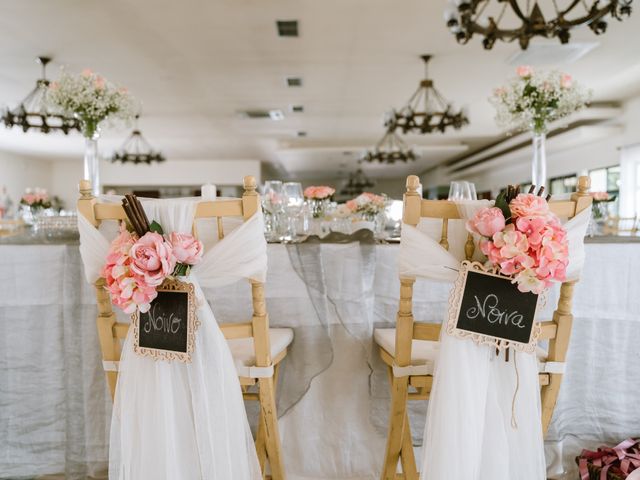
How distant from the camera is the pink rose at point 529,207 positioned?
1050 mm

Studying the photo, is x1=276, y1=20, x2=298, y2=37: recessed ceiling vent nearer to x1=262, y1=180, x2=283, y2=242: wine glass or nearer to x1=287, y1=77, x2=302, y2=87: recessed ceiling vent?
x1=287, y1=77, x2=302, y2=87: recessed ceiling vent

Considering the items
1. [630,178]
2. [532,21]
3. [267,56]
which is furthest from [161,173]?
[532,21]

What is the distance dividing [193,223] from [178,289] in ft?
0.58

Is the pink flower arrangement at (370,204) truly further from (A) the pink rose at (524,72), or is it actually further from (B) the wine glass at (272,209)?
(A) the pink rose at (524,72)

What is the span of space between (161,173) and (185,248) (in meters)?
14.4

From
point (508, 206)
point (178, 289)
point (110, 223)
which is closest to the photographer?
point (508, 206)

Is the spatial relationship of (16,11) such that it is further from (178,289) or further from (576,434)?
(576,434)

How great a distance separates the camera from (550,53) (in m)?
4.65

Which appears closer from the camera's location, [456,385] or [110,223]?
[456,385]

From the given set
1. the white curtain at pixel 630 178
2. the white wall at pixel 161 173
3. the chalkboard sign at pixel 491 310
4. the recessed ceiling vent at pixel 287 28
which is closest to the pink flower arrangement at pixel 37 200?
the recessed ceiling vent at pixel 287 28

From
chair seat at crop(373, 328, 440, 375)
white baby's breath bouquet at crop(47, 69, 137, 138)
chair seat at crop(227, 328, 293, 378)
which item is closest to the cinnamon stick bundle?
chair seat at crop(227, 328, 293, 378)

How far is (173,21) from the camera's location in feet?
13.4

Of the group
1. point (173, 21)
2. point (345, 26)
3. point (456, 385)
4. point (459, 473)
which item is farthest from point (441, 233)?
point (173, 21)

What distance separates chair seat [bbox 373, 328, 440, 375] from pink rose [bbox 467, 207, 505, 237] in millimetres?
392
